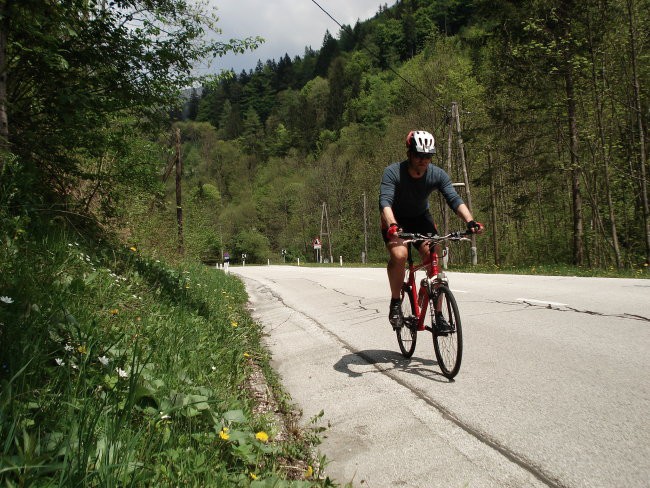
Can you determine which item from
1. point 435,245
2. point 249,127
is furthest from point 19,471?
point 249,127

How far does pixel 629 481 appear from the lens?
7.07ft

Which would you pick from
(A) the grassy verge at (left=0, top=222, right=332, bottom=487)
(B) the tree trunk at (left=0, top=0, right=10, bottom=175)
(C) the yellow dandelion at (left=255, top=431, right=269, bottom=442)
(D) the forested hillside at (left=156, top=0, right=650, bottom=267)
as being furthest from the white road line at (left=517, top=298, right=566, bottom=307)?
(B) the tree trunk at (left=0, top=0, right=10, bottom=175)

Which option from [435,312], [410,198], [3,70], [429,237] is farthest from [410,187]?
[3,70]

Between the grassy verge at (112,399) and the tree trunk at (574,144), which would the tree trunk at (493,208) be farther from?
the grassy verge at (112,399)

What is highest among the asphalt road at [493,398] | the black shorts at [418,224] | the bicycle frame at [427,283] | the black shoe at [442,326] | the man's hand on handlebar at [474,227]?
the black shorts at [418,224]

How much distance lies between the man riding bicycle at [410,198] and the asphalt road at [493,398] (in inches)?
36.6

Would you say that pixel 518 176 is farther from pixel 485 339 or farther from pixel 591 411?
pixel 591 411

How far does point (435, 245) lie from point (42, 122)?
520 cm

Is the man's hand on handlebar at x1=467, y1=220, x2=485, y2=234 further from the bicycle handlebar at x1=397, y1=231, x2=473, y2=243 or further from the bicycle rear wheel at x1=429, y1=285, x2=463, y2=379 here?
the bicycle rear wheel at x1=429, y1=285, x2=463, y2=379

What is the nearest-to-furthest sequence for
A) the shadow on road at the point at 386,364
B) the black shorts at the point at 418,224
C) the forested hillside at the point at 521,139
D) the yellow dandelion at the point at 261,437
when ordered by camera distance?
the yellow dandelion at the point at 261,437, the shadow on road at the point at 386,364, the black shorts at the point at 418,224, the forested hillside at the point at 521,139

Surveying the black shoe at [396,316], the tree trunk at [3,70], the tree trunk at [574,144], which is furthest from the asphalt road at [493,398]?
the tree trunk at [574,144]

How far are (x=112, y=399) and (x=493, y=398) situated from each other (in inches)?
100

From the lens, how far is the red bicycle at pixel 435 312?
Answer: 395 cm

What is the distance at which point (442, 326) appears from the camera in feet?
13.4
